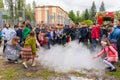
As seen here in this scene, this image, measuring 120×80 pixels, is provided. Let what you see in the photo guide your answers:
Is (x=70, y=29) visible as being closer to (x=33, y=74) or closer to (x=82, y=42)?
(x=82, y=42)

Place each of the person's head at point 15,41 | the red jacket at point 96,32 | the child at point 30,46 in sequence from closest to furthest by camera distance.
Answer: the child at point 30,46 → the person's head at point 15,41 → the red jacket at point 96,32

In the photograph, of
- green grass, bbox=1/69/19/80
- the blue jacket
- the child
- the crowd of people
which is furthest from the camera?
the blue jacket

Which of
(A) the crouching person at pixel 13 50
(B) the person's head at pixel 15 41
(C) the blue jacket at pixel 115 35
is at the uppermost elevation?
(C) the blue jacket at pixel 115 35

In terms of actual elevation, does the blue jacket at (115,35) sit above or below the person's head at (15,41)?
above

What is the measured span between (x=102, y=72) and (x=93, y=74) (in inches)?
18.6

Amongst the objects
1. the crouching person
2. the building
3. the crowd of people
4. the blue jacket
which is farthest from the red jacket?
the building

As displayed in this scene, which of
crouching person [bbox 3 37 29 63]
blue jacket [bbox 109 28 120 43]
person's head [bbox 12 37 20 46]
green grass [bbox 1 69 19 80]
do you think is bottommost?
green grass [bbox 1 69 19 80]

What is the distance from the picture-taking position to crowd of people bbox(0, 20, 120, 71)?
9.93m

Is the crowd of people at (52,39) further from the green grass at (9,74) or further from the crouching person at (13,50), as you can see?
the green grass at (9,74)

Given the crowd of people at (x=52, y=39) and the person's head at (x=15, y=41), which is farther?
the person's head at (x=15, y=41)

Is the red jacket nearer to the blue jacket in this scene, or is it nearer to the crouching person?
the blue jacket

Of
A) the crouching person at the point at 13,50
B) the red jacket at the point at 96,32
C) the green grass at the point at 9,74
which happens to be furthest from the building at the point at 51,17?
the green grass at the point at 9,74

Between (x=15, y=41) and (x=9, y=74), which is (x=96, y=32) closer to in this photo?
(x=15, y=41)

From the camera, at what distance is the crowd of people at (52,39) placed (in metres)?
9.93
